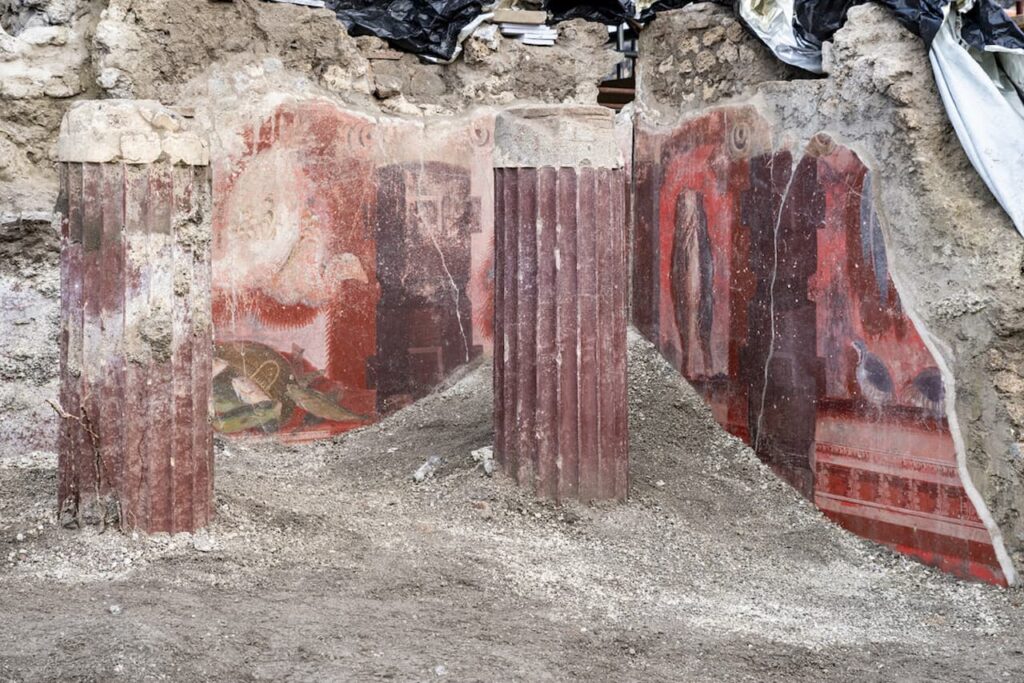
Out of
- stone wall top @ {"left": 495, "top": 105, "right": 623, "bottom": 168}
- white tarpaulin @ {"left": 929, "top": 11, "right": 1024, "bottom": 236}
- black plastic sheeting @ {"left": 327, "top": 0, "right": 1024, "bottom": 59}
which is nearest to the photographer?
white tarpaulin @ {"left": 929, "top": 11, "right": 1024, "bottom": 236}

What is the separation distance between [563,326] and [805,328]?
1198 millimetres

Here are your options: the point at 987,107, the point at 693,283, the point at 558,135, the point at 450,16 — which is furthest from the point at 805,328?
the point at 450,16

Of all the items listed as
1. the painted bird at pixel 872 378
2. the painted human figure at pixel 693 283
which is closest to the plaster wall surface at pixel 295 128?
the painted human figure at pixel 693 283

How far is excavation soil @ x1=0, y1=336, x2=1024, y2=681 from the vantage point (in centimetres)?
374

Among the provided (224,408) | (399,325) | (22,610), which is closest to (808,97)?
(399,325)

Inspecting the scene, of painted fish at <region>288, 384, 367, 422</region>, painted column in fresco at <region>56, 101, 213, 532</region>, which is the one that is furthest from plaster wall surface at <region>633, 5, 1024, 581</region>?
painted column in fresco at <region>56, 101, 213, 532</region>

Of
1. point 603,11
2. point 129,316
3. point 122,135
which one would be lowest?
point 129,316

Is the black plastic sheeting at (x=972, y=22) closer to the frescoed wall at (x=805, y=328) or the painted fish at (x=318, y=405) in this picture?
the frescoed wall at (x=805, y=328)

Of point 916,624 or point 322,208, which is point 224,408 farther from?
point 916,624

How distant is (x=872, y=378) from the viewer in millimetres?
5336

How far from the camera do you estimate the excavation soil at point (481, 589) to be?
3.74 m

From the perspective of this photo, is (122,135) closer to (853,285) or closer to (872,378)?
(853,285)

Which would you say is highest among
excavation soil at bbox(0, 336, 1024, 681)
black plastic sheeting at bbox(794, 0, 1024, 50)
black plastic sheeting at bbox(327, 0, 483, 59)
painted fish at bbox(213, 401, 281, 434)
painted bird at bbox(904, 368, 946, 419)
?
black plastic sheeting at bbox(327, 0, 483, 59)

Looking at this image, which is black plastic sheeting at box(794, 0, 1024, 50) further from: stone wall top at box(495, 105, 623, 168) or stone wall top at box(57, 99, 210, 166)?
stone wall top at box(57, 99, 210, 166)
